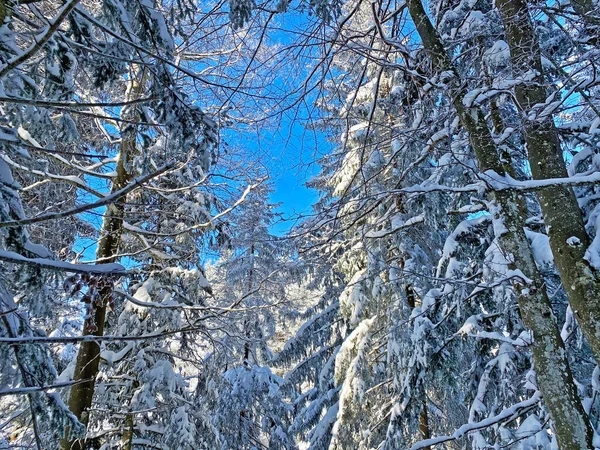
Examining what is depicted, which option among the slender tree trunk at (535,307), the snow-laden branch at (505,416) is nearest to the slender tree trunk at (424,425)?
the snow-laden branch at (505,416)

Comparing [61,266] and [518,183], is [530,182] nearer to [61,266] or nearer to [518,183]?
[518,183]

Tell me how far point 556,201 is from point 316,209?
2514 millimetres

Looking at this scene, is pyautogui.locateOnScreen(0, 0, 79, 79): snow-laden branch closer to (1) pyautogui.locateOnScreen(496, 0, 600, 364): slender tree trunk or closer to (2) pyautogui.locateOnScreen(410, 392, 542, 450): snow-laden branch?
(1) pyautogui.locateOnScreen(496, 0, 600, 364): slender tree trunk

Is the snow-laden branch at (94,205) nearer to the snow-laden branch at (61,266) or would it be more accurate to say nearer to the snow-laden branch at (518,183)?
the snow-laden branch at (61,266)

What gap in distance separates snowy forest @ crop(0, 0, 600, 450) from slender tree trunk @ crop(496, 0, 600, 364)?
17 millimetres

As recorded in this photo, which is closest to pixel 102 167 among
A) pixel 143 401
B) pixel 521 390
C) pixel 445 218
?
pixel 143 401

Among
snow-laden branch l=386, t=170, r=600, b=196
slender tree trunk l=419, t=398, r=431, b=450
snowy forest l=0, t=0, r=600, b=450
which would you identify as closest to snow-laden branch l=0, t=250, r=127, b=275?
snowy forest l=0, t=0, r=600, b=450

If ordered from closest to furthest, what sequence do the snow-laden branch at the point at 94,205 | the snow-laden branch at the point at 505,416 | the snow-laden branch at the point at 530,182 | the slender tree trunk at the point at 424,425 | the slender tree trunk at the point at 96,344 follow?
the snow-laden branch at the point at 94,205, the snow-laden branch at the point at 530,182, the snow-laden branch at the point at 505,416, the slender tree trunk at the point at 96,344, the slender tree trunk at the point at 424,425

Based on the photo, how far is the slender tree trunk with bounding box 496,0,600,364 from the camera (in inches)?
101

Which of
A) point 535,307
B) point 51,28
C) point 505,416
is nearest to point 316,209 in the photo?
point 535,307

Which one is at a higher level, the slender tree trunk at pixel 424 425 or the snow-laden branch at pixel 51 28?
the snow-laden branch at pixel 51 28

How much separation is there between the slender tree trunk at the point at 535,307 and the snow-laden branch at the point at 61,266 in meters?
2.54

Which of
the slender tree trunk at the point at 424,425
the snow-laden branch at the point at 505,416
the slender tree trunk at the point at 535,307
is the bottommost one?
the slender tree trunk at the point at 424,425

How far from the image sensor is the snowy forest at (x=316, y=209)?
2.37 m
